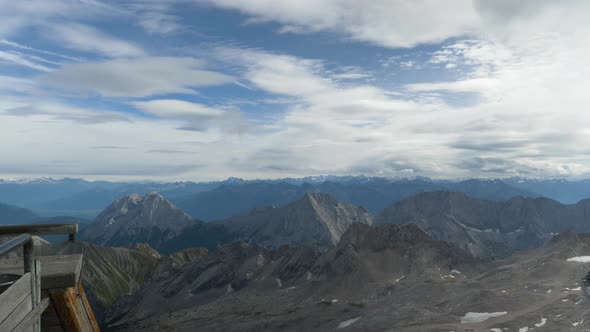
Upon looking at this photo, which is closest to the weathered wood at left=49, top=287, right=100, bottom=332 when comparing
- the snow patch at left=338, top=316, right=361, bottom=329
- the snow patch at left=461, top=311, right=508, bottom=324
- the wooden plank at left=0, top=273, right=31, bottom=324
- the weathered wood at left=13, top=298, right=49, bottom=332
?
the weathered wood at left=13, top=298, right=49, bottom=332

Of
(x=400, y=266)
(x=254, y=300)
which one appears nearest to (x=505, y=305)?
(x=400, y=266)

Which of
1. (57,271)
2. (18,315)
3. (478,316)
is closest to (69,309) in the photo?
(57,271)

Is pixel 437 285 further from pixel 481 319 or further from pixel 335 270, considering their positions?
pixel 335 270

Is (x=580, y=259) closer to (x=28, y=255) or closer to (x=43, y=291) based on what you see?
(x=43, y=291)

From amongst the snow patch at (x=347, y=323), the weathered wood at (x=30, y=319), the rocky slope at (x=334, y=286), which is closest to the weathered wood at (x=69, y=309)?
the weathered wood at (x=30, y=319)

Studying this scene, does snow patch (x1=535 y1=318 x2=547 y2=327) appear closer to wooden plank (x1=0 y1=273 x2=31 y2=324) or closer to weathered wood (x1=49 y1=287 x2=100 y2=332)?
weathered wood (x1=49 y1=287 x2=100 y2=332)

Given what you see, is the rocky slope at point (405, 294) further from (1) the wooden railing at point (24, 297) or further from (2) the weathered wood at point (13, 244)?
(2) the weathered wood at point (13, 244)

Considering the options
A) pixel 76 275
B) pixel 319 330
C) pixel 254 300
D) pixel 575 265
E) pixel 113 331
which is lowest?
pixel 113 331
